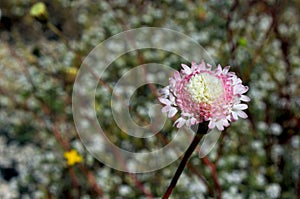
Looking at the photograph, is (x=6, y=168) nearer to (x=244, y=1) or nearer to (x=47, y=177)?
(x=47, y=177)

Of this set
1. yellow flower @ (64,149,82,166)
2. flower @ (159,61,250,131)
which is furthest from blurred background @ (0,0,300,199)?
flower @ (159,61,250,131)

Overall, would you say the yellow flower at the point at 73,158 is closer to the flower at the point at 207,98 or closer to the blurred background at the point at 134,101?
the blurred background at the point at 134,101

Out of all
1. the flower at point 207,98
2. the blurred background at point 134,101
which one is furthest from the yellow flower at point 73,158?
the flower at point 207,98

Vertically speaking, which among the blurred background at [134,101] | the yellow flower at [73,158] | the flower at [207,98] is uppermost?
the blurred background at [134,101]

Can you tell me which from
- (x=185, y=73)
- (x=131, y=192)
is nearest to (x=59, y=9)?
(x=131, y=192)

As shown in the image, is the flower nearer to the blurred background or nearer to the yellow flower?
the blurred background

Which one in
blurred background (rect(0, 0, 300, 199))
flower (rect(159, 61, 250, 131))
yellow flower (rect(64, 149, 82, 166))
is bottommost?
flower (rect(159, 61, 250, 131))

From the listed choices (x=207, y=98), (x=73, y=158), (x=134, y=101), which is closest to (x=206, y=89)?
(x=207, y=98)

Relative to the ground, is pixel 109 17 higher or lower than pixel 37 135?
higher
